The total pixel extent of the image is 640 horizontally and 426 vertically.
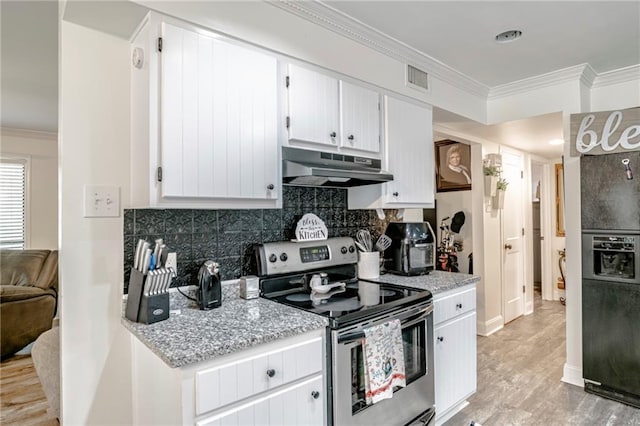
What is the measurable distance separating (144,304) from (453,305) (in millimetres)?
1784

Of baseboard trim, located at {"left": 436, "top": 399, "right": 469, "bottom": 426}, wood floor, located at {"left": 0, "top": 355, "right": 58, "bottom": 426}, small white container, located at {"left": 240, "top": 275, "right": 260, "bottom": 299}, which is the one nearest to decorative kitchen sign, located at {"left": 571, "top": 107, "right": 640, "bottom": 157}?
baseboard trim, located at {"left": 436, "top": 399, "right": 469, "bottom": 426}

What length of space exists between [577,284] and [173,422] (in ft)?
9.89

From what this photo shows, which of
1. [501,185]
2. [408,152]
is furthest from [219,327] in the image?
[501,185]

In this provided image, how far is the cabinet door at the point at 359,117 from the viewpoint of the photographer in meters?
2.21

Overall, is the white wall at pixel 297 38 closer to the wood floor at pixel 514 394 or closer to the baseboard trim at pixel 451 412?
the baseboard trim at pixel 451 412

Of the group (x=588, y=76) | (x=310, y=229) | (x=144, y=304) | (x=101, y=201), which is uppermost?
(x=588, y=76)

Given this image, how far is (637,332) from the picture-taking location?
8.39 ft

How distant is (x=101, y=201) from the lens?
5.35 ft

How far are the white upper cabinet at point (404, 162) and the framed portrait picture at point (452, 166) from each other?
176 centimetres

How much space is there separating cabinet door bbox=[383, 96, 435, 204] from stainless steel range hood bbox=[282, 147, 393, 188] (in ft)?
0.70

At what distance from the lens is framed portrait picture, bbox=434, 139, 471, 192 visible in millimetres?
4320

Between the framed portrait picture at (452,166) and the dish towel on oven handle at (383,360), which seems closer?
the dish towel on oven handle at (383,360)

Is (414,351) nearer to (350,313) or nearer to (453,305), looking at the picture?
(453,305)

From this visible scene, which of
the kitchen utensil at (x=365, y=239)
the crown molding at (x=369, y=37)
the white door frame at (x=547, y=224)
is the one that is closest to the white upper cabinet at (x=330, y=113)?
the crown molding at (x=369, y=37)
